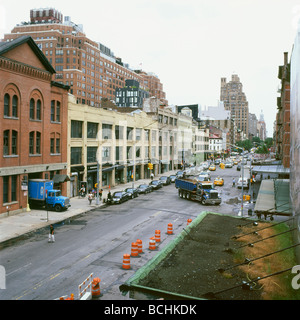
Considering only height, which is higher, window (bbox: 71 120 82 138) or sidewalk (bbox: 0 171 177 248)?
window (bbox: 71 120 82 138)

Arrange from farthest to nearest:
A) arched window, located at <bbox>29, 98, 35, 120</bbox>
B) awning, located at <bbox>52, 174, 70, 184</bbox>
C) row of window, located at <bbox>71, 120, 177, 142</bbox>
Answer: row of window, located at <bbox>71, 120, 177, 142</bbox>, awning, located at <bbox>52, 174, 70, 184</bbox>, arched window, located at <bbox>29, 98, 35, 120</bbox>

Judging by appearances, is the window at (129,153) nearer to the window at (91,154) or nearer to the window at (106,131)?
the window at (106,131)

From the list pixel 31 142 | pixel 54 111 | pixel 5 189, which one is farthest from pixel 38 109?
pixel 5 189

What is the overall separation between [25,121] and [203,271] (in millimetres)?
33117

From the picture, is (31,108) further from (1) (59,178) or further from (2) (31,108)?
(1) (59,178)

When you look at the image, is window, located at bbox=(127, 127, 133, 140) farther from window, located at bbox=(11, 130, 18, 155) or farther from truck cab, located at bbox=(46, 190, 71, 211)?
window, located at bbox=(11, 130, 18, 155)

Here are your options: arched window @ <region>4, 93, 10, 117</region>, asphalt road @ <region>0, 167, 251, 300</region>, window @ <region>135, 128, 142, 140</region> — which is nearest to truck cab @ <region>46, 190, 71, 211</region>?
asphalt road @ <region>0, 167, 251, 300</region>

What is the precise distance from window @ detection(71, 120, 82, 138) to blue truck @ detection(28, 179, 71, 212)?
42.5 ft

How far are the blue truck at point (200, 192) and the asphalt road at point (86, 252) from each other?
3.22 meters

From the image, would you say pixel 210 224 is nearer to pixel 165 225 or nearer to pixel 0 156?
pixel 165 225

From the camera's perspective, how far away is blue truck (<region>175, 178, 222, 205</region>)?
4222 cm

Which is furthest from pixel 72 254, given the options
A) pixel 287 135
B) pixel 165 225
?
pixel 287 135

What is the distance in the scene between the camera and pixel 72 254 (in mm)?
20891

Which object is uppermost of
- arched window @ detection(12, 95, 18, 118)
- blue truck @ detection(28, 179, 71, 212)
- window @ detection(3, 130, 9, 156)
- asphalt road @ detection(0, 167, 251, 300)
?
arched window @ detection(12, 95, 18, 118)
